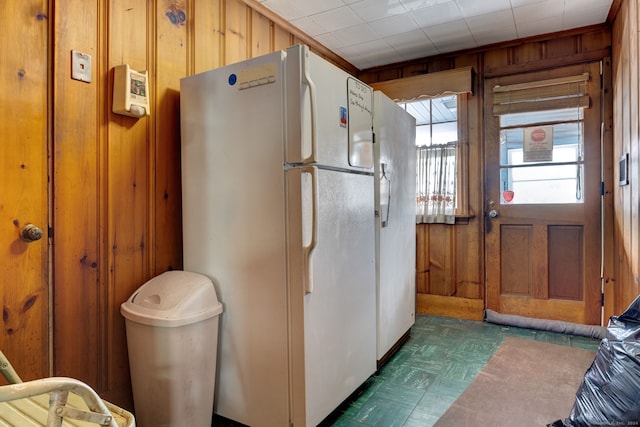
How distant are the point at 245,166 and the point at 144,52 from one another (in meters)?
0.82

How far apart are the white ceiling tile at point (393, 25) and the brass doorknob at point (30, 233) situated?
2.56 metres

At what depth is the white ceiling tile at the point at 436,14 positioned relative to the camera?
268 cm

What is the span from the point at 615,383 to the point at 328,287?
1.11 meters

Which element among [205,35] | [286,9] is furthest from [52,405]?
[286,9]

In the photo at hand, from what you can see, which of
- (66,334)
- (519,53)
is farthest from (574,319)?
(66,334)

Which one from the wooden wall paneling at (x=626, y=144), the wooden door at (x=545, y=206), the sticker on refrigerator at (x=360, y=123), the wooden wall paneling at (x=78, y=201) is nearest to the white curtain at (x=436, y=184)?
the wooden door at (x=545, y=206)

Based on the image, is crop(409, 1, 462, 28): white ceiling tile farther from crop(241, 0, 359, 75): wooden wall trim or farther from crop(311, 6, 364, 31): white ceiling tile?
crop(241, 0, 359, 75): wooden wall trim

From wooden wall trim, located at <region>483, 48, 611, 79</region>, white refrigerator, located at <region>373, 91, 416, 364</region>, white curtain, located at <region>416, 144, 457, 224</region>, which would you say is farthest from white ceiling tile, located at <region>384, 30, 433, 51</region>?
white curtain, located at <region>416, 144, 457, 224</region>

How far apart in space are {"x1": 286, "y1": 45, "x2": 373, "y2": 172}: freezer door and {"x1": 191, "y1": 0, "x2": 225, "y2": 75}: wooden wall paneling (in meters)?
0.83

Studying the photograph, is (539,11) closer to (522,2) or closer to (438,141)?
(522,2)

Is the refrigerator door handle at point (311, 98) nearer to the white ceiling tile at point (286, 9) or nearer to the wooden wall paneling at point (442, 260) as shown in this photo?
the white ceiling tile at point (286, 9)

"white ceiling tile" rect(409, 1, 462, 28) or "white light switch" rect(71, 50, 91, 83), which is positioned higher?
"white ceiling tile" rect(409, 1, 462, 28)

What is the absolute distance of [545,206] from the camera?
3236 millimetres

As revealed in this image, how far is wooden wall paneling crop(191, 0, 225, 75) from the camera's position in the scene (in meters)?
2.16
